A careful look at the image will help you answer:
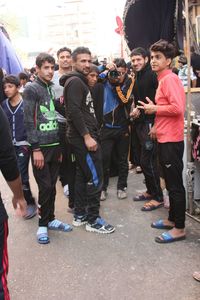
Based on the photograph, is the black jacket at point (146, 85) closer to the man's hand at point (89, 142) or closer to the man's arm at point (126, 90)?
the man's arm at point (126, 90)

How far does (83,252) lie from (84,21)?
83.8 metres

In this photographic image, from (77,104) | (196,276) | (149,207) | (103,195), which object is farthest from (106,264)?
(103,195)

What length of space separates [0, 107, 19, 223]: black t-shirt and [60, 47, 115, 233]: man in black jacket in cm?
157

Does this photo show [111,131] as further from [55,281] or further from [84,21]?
[84,21]

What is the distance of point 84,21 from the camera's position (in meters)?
81.8

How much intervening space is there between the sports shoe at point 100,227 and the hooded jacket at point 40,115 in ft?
3.33

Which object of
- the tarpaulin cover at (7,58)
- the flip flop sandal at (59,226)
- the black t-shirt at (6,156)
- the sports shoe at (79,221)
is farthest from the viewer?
the tarpaulin cover at (7,58)

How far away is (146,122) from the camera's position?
4.70 m

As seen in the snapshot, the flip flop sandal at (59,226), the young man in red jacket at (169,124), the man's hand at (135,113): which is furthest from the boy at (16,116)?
the young man in red jacket at (169,124)

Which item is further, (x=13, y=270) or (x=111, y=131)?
(x=111, y=131)

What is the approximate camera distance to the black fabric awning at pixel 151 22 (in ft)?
15.1

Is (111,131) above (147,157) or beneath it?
above

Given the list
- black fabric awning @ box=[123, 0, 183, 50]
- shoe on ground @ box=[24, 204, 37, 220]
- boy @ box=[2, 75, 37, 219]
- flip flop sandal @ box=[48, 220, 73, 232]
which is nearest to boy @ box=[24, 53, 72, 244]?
flip flop sandal @ box=[48, 220, 73, 232]

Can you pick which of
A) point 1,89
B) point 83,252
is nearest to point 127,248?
point 83,252
